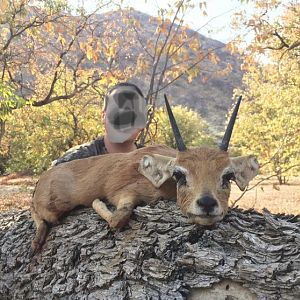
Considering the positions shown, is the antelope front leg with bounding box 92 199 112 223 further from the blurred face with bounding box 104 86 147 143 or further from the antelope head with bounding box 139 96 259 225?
the blurred face with bounding box 104 86 147 143

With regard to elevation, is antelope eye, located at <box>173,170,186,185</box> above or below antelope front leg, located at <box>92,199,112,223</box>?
above

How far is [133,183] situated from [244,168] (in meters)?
0.99

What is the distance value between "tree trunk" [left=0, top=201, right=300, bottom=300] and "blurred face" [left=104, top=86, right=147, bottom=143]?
181cm

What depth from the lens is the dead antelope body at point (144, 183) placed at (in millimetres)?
3344

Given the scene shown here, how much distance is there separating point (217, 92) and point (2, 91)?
9221 centimetres

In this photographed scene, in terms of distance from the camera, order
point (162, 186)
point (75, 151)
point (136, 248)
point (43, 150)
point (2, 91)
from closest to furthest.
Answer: point (136, 248)
point (162, 186)
point (75, 151)
point (2, 91)
point (43, 150)

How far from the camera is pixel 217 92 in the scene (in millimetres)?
100000

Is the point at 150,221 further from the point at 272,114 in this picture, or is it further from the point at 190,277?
the point at 272,114

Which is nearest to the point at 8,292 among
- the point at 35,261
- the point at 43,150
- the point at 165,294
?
the point at 35,261

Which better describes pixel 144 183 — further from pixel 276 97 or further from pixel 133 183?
pixel 276 97

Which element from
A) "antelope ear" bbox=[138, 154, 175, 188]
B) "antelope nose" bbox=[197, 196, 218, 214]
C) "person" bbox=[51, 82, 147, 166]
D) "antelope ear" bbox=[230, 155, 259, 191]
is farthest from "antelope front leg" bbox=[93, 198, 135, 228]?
"person" bbox=[51, 82, 147, 166]

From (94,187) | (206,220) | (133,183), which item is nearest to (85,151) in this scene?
(94,187)

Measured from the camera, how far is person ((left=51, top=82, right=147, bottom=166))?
19.1 ft

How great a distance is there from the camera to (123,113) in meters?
5.80
